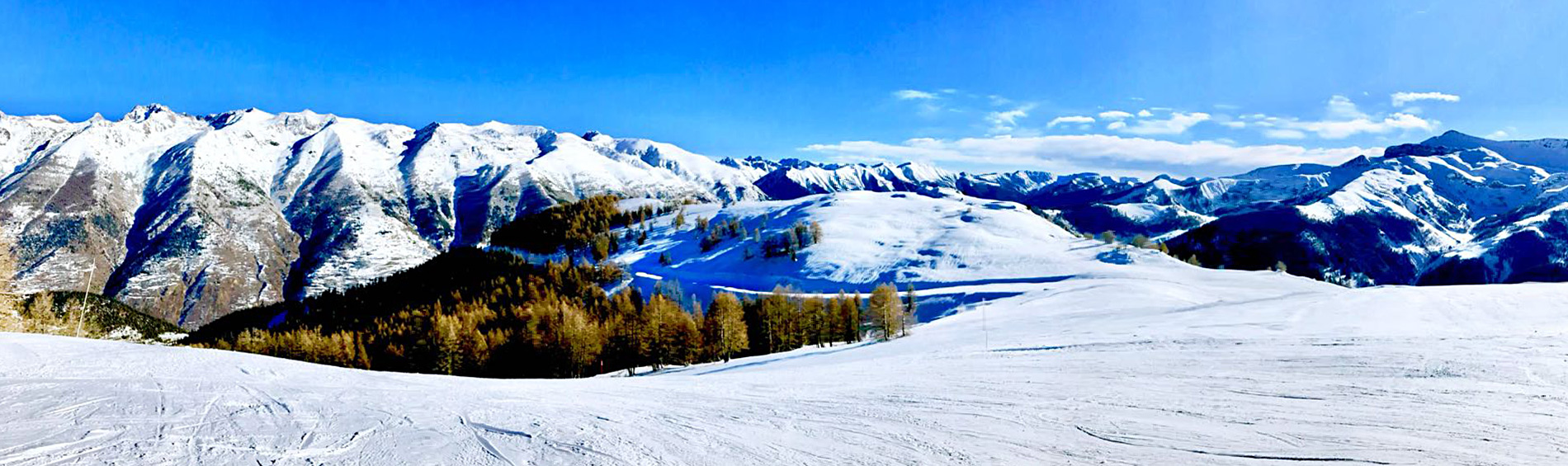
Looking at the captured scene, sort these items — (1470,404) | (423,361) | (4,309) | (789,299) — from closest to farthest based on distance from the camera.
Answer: (1470,404)
(4,309)
(423,361)
(789,299)

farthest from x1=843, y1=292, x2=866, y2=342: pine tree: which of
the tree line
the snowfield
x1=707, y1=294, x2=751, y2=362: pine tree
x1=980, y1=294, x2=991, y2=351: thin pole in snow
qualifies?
the snowfield

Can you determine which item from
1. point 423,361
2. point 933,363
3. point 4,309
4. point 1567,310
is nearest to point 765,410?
point 933,363

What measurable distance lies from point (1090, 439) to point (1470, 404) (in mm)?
9235

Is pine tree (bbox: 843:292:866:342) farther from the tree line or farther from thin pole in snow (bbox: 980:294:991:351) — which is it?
thin pole in snow (bbox: 980:294:991:351)

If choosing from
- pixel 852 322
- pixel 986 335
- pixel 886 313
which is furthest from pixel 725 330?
pixel 986 335

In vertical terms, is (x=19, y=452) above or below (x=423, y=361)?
above

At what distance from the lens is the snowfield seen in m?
12.6

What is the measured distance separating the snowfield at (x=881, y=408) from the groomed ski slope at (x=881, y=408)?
0.25ft

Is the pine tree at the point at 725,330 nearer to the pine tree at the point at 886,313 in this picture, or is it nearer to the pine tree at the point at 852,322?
the pine tree at the point at 852,322

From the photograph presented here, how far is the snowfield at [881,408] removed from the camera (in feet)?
41.4

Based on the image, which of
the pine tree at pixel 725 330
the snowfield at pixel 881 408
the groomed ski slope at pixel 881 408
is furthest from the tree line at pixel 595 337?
the groomed ski slope at pixel 881 408

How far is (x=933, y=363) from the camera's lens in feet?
93.3

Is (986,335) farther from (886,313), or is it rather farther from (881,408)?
(881,408)

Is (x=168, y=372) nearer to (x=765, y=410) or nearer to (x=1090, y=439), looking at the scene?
(x=765, y=410)
